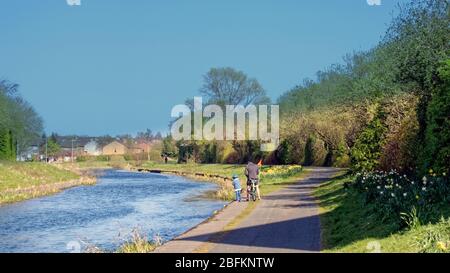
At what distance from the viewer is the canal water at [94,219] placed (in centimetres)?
1908

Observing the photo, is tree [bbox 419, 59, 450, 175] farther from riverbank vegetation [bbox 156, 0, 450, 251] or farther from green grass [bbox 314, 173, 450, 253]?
green grass [bbox 314, 173, 450, 253]

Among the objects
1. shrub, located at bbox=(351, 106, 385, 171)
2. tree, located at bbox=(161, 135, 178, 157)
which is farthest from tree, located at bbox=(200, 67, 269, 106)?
shrub, located at bbox=(351, 106, 385, 171)

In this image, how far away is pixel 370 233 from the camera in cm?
1325

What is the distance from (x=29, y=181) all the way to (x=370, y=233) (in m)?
40.8

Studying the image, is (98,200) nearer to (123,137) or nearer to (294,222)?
(294,222)

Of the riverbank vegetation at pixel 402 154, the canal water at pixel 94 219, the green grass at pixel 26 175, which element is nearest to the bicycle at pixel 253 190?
the canal water at pixel 94 219

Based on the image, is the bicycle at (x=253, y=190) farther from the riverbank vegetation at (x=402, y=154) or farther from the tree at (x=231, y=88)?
the tree at (x=231, y=88)

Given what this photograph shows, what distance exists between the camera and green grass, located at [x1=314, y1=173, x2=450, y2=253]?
10469 mm

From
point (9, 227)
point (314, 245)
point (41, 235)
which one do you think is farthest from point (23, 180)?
point (314, 245)

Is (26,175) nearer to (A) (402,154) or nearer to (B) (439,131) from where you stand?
(A) (402,154)

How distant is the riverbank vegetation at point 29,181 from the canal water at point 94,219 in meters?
1.78

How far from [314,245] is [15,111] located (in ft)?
230
